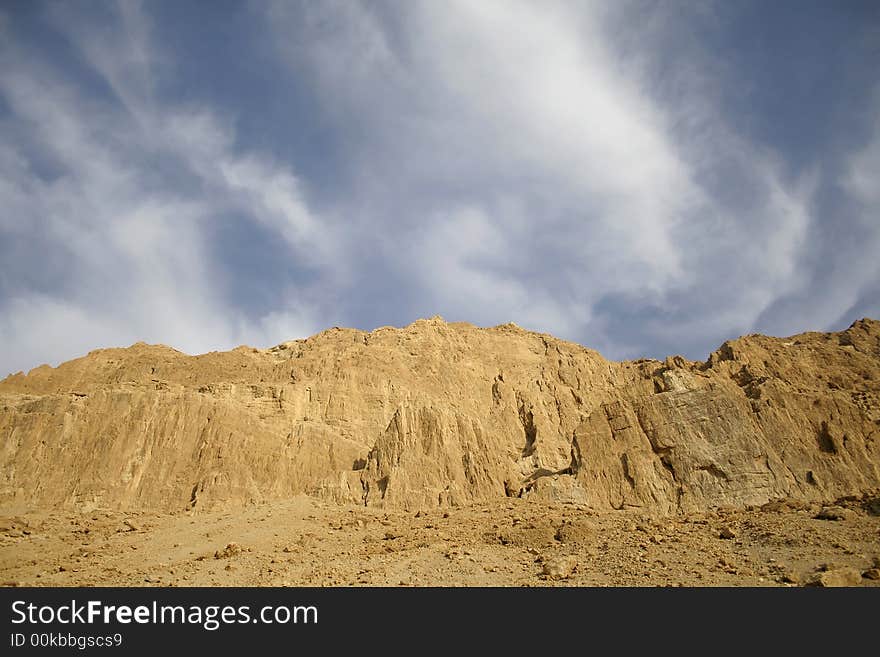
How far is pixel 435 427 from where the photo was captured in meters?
Result: 42.0

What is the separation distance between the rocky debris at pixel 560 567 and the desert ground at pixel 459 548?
0.05m

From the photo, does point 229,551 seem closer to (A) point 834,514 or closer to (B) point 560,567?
(B) point 560,567

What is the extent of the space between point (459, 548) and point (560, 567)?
542cm

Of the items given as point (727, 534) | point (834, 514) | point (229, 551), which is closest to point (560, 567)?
point (727, 534)

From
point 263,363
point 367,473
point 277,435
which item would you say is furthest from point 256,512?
point 263,363

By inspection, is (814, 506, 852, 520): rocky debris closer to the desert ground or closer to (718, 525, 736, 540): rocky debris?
the desert ground

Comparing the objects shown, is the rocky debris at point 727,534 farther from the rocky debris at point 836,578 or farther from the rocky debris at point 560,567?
the rocky debris at point 560,567

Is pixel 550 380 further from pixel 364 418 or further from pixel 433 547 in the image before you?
pixel 433 547

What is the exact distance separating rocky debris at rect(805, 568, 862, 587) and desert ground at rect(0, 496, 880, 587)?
1.5 inches

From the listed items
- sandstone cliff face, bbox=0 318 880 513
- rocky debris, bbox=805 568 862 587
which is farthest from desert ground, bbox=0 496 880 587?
sandstone cliff face, bbox=0 318 880 513

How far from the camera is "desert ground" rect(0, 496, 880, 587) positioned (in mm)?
22609

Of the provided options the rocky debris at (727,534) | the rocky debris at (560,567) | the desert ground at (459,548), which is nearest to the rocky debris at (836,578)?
the desert ground at (459,548)

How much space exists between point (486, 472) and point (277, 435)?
16549mm
